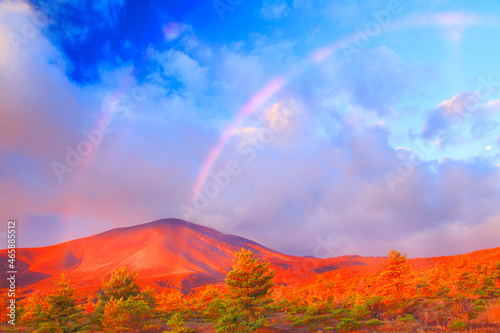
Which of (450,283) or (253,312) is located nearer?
(253,312)

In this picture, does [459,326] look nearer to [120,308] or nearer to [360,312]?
[360,312]

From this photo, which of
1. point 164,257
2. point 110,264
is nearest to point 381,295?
point 164,257

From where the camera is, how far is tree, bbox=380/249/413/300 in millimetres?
33656

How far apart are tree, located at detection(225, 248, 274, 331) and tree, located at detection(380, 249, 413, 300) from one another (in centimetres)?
2026

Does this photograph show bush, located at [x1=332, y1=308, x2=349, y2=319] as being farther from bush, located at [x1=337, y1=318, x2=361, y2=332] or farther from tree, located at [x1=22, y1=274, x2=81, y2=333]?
tree, located at [x1=22, y1=274, x2=81, y2=333]

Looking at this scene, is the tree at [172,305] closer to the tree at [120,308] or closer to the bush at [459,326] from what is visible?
the tree at [120,308]

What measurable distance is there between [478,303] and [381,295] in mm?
13287

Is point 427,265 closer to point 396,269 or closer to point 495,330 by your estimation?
point 396,269

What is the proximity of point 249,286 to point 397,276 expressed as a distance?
77.2 ft

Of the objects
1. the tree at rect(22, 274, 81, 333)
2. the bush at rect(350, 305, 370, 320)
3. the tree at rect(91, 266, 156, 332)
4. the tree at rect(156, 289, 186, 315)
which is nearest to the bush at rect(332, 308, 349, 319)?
the bush at rect(350, 305, 370, 320)

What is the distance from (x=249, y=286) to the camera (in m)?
22.1

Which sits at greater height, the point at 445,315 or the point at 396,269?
the point at 396,269

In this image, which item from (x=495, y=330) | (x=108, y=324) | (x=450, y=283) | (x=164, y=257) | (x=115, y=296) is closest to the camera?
(x=495, y=330)

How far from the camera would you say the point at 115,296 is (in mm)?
26281
